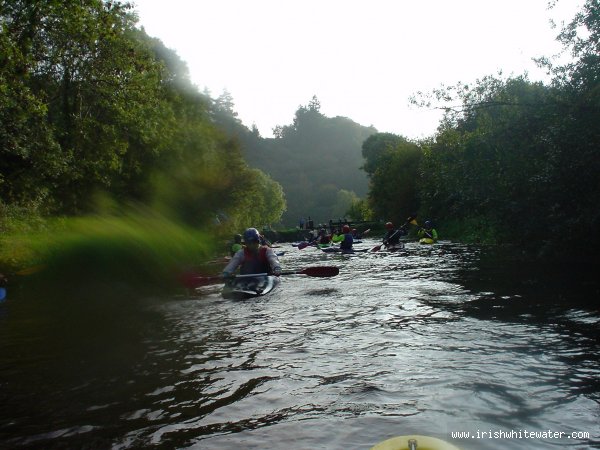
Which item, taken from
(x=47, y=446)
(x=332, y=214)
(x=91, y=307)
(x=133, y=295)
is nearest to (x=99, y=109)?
(x=133, y=295)

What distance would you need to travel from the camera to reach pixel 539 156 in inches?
627

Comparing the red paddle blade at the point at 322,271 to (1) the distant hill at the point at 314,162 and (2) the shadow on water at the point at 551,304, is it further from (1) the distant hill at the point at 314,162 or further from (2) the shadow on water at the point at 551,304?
(1) the distant hill at the point at 314,162

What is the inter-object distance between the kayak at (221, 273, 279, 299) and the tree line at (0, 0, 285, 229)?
8716 millimetres

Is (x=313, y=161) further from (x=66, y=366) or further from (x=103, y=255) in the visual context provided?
(x=66, y=366)

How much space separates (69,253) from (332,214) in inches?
4876

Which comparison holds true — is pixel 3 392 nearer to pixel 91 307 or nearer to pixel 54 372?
pixel 54 372

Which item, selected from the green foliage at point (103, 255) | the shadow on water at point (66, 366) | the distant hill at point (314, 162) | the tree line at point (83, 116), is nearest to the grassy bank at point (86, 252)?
the green foliage at point (103, 255)

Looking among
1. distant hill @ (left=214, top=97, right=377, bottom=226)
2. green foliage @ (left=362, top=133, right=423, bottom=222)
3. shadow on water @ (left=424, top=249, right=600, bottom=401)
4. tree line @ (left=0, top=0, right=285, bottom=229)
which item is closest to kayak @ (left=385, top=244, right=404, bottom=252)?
shadow on water @ (left=424, top=249, right=600, bottom=401)

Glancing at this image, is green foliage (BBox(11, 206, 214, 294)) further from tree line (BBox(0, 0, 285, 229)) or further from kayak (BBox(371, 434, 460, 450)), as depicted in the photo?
kayak (BBox(371, 434, 460, 450))

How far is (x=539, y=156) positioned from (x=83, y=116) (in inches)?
764

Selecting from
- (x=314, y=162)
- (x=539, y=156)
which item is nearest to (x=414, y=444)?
(x=539, y=156)

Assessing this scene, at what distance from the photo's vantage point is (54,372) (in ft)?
21.1

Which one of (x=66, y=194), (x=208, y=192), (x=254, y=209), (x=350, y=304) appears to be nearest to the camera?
(x=350, y=304)

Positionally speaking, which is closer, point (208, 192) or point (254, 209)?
point (208, 192)
